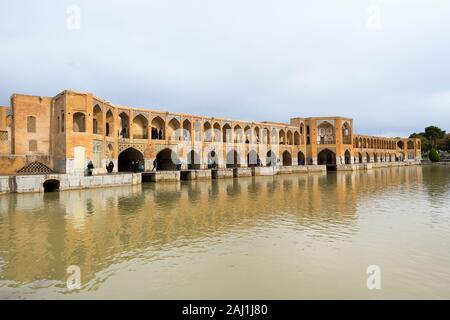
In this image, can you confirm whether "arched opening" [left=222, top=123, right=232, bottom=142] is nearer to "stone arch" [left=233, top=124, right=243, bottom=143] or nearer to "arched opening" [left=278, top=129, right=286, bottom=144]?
"stone arch" [left=233, top=124, right=243, bottom=143]

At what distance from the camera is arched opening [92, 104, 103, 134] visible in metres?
21.1

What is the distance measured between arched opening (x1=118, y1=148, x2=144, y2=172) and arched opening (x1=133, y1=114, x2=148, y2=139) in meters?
1.41

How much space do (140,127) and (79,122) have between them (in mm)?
7415

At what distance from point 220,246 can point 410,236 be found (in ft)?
15.6

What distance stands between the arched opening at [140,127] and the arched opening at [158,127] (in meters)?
0.80

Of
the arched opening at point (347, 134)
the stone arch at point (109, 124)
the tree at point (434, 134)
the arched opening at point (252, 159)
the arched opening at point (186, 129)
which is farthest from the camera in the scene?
the tree at point (434, 134)

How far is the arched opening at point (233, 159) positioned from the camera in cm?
3377

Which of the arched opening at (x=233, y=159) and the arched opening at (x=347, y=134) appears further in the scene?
the arched opening at (x=347, y=134)

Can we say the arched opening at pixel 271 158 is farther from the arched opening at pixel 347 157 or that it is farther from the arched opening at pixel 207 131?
the arched opening at pixel 347 157

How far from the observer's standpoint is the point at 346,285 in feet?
15.6

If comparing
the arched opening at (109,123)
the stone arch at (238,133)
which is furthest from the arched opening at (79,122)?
the stone arch at (238,133)
